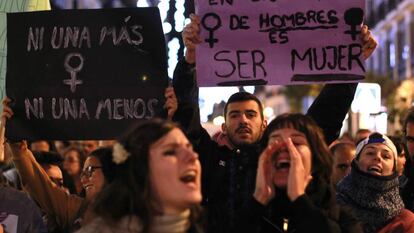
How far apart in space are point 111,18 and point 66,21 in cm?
28

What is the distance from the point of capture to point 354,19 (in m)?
5.29

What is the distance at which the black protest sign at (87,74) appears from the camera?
5352mm

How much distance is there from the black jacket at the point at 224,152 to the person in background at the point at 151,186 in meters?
0.79

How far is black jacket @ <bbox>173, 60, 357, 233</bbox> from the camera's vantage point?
15.5ft

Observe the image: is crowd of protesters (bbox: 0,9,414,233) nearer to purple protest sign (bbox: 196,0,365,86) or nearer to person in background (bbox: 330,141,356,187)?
purple protest sign (bbox: 196,0,365,86)

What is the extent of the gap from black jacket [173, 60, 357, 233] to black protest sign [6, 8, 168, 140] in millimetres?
154

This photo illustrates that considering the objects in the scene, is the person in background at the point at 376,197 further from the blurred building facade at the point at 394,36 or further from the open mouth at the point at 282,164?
the blurred building facade at the point at 394,36

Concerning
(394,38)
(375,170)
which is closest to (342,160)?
(375,170)

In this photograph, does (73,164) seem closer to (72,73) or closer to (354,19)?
(72,73)

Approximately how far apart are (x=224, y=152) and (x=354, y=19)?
1.06m

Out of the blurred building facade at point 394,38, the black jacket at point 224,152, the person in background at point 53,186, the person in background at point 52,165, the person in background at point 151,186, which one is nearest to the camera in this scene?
the person in background at point 151,186

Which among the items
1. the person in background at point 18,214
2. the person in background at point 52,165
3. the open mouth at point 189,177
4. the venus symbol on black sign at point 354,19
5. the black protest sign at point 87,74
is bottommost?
the person in background at point 18,214

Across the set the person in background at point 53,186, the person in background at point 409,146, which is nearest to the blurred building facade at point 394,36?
the person in background at point 409,146

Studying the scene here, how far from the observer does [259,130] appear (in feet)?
17.6
